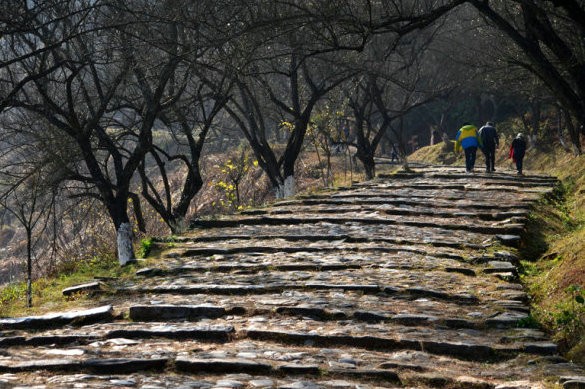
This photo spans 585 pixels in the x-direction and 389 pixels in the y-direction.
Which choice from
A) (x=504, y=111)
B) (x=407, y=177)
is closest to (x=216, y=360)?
(x=407, y=177)

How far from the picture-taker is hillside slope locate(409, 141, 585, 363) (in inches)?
281

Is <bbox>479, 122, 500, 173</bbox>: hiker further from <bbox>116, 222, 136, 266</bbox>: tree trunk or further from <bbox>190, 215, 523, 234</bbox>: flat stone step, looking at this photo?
<bbox>116, 222, 136, 266</bbox>: tree trunk

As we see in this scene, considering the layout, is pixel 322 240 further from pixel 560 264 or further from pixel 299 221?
pixel 560 264

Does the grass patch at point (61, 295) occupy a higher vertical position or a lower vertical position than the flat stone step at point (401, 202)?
lower

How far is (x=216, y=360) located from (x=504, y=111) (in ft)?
148

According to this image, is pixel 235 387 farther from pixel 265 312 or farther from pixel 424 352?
pixel 265 312

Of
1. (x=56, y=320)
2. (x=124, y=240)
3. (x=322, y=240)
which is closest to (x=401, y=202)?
(x=322, y=240)

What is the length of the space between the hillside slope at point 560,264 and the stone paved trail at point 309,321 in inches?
9.0

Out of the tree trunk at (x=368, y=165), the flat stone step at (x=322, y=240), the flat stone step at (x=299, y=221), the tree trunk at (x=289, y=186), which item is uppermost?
the tree trunk at (x=368, y=165)

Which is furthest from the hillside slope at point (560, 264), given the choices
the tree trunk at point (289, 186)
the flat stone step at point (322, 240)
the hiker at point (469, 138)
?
the tree trunk at point (289, 186)

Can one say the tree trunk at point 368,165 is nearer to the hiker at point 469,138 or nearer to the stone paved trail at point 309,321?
the hiker at point 469,138

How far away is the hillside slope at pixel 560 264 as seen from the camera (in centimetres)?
715

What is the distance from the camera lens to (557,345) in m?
6.80

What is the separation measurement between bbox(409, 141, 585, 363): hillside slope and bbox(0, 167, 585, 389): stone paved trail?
0.75ft
